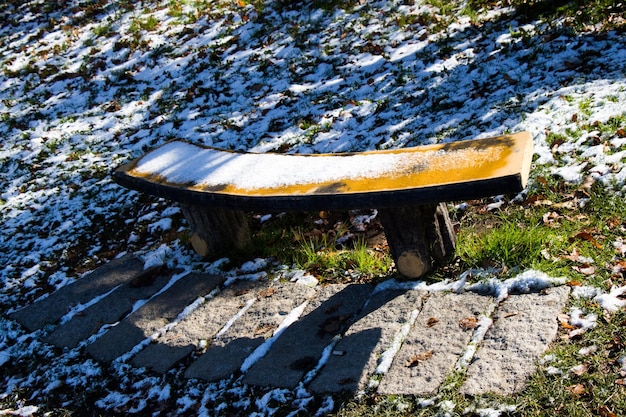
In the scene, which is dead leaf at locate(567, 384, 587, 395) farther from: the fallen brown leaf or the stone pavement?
the stone pavement

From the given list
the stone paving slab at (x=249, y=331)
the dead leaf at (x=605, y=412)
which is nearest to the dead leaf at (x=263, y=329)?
the stone paving slab at (x=249, y=331)

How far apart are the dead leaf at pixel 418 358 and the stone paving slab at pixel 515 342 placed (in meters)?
0.21

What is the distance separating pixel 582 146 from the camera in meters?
4.01

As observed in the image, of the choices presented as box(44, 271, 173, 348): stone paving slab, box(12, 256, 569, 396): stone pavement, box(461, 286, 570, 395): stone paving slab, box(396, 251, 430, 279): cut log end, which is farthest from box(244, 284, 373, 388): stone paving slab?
box(44, 271, 173, 348): stone paving slab

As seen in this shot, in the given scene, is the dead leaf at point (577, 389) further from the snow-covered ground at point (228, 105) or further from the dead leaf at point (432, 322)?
the snow-covered ground at point (228, 105)

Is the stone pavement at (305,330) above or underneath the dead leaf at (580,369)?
above

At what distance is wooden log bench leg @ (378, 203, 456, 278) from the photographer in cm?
317

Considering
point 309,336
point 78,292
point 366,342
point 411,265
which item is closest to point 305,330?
point 309,336

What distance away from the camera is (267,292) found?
3.65m

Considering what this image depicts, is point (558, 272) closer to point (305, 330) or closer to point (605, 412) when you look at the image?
point (605, 412)

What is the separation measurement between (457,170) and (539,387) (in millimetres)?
1028

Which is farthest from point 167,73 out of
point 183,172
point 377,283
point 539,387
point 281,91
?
point 539,387

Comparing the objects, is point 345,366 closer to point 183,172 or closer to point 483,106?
point 183,172

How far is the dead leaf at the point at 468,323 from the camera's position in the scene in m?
2.82
